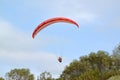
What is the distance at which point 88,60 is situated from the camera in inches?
4751

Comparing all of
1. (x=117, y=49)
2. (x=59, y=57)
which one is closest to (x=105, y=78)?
(x=117, y=49)

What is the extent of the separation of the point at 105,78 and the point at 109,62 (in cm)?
3029

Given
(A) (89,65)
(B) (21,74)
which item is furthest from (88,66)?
(B) (21,74)

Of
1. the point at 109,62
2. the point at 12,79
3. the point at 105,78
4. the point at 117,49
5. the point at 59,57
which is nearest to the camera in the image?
the point at 59,57

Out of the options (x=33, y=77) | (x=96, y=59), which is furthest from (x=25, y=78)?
(x=96, y=59)

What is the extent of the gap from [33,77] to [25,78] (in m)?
2.86

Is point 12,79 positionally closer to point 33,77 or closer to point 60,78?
point 33,77

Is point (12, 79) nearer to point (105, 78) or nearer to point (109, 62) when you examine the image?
point (109, 62)

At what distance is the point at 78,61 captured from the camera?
399 feet

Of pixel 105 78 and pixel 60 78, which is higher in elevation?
pixel 60 78

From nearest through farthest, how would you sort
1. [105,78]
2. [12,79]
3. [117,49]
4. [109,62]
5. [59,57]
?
[59,57]
[105,78]
[117,49]
[109,62]
[12,79]

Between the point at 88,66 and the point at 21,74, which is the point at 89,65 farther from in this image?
the point at 21,74

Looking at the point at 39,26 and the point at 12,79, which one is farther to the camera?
the point at 12,79

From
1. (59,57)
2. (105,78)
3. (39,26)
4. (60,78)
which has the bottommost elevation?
(59,57)
